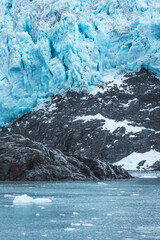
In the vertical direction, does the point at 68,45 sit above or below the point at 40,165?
above

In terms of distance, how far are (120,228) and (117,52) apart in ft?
340

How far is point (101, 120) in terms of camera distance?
11375 centimetres

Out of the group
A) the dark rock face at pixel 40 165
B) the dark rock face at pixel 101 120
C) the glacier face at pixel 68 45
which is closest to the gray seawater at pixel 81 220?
the dark rock face at pixel 40 165

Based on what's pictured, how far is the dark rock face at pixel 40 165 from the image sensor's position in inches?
1938

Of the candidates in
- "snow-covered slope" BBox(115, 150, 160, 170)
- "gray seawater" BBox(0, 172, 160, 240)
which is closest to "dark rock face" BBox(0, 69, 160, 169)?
"snow-covered slope" BBox(115, 150, 160, 170)

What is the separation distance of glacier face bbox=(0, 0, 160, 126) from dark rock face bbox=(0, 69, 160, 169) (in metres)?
3.45

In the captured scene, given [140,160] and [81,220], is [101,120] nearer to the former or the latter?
[140,160]

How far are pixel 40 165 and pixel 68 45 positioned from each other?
205ft

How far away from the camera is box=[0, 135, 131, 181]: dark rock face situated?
161 feet

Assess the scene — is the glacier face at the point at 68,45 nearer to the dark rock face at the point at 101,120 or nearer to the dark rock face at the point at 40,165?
the dark rock face at the point at 101,120

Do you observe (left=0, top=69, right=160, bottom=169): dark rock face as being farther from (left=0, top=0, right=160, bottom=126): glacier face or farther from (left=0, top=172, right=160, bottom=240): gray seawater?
(left=0, top=172, right=160, bottom=240): gray seawater

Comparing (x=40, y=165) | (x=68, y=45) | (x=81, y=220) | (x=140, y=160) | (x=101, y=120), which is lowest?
(x=81, y=220)

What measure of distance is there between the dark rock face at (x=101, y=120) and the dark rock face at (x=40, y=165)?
50.2 metres

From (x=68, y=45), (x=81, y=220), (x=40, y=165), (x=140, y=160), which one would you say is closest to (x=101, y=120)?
(x=140, y=160)
